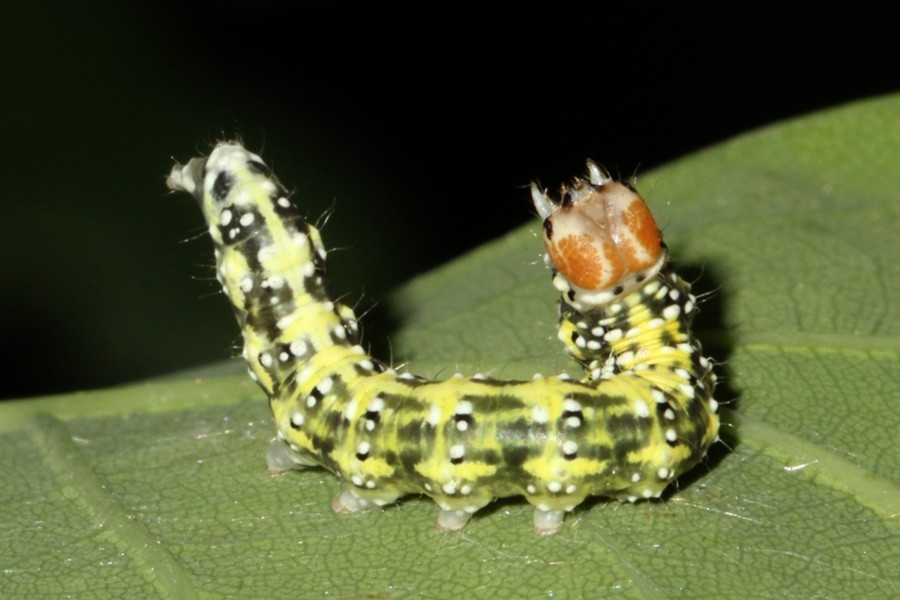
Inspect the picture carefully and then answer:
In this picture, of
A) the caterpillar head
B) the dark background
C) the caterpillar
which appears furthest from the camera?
the dark background

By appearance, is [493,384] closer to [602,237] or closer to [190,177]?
[602,237]

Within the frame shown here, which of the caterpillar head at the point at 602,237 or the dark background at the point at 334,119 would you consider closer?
the caterpillar head at the point at 602,237

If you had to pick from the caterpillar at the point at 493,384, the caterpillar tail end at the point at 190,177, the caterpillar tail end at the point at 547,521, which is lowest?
the caterpillar tail end at the point at 547,521

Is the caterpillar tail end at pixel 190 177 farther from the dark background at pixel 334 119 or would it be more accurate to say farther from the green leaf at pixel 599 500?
the dark background at pixel 334 119

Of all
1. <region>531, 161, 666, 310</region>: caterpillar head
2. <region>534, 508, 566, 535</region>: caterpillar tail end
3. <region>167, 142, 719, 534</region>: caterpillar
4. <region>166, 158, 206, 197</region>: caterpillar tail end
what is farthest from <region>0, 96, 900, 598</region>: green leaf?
<region>166, 158, 206, 197</region>: caterpillar tail end

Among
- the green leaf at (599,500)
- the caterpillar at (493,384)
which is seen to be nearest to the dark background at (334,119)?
the green leaf at (599,500)

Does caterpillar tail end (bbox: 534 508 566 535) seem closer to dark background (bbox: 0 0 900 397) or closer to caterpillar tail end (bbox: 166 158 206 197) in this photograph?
caterpillar tail end (bbox: 166 158 206 197)

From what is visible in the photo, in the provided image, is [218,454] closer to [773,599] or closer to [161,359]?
[773,599]
